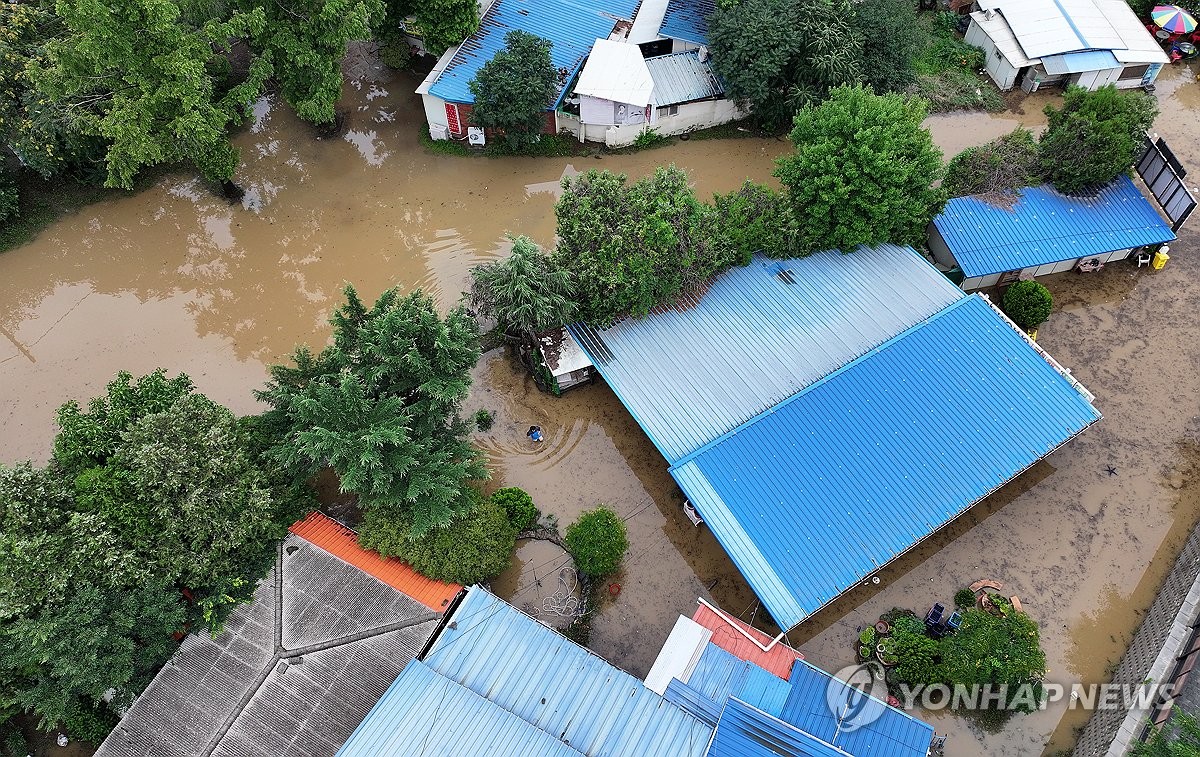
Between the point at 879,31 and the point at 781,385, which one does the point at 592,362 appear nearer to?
the point at 781,385

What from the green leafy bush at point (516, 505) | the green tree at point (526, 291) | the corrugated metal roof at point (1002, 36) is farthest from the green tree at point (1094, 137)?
the green leafy bush at point (516, 505)

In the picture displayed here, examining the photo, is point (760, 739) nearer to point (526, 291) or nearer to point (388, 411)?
point (388, 411)

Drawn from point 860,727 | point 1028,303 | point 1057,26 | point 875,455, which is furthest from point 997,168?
point 860,727

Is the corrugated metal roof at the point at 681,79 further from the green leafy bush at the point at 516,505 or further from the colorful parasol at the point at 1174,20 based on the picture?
the colorful parasol at the point at 1174,20

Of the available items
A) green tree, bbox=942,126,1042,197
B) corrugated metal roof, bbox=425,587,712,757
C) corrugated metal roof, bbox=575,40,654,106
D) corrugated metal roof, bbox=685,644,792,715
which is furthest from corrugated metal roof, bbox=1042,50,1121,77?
corrugated metal roof, bbox=425,587,712,757

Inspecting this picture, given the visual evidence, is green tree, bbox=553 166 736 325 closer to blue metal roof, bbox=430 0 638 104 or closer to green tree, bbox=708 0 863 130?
green tree, bbox=708 0 863 130

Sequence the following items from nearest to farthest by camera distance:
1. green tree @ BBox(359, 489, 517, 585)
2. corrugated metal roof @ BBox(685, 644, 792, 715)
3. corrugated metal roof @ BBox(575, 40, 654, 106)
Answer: corrugated metal roof @ BBox(685, 644, 792, 715)
green tree @ BBox(359, 489, 517, 585)
corrugated metal roof @ BBox(575, 40, 654, 106)
